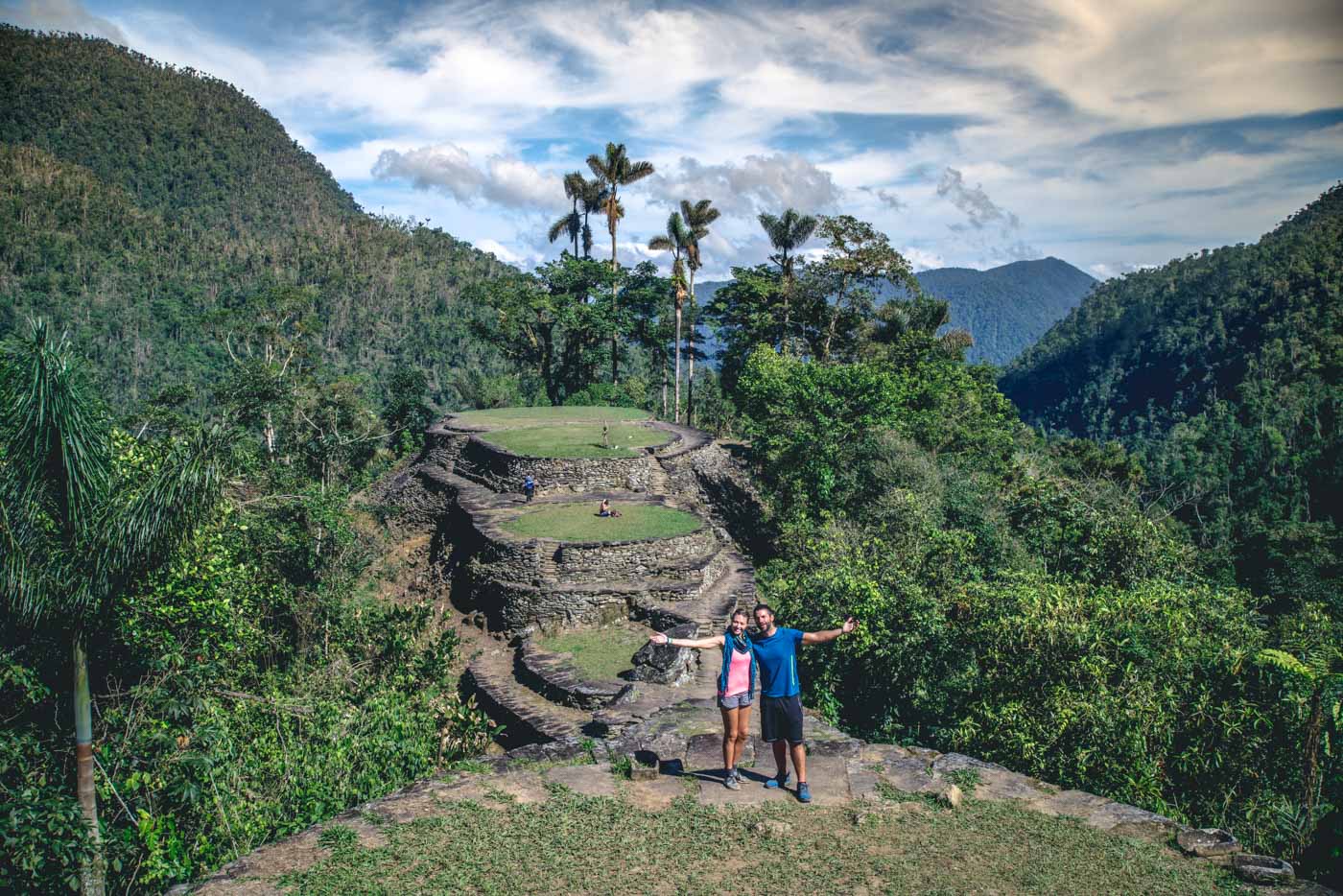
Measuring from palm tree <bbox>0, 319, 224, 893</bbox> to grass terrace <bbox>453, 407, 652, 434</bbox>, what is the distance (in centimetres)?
1805

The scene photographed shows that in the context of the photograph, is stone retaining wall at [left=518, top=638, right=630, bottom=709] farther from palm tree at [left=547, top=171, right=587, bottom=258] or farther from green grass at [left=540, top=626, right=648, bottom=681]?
palm tree at [left=547, top=171, right=587, bottom=258]

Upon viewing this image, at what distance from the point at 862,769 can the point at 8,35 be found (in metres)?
156

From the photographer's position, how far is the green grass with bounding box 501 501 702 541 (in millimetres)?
16484

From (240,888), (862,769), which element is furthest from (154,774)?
(862,769)

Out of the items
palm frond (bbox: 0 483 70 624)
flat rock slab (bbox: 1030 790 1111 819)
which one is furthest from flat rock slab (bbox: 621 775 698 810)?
palm frond (bbox: 0 483 70 624)

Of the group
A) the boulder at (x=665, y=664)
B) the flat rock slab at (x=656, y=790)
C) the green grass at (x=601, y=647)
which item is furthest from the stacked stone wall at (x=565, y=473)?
the flat rock slab at (x=656, y=790)

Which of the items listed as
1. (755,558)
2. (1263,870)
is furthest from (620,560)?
(1263,870)

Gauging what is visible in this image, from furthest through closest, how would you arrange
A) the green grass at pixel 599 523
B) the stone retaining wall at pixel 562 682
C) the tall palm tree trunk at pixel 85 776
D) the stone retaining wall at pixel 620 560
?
the green grass at pixel 599 523 → the stone retaining wall at pixel 620 560 → the stone retaining wall at pixel 562 682 → the tall palm tree trunk at pixel 85 776

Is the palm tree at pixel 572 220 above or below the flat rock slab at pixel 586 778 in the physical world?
above

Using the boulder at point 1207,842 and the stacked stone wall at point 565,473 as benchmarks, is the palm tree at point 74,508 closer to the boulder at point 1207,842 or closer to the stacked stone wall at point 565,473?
the boulder at point 1207,842

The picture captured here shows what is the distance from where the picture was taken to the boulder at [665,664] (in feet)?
40.3

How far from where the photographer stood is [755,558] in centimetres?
2203

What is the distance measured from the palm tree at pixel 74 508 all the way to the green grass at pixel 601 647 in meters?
7.61

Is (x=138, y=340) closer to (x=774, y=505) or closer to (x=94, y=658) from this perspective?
(x=774, y=505)
